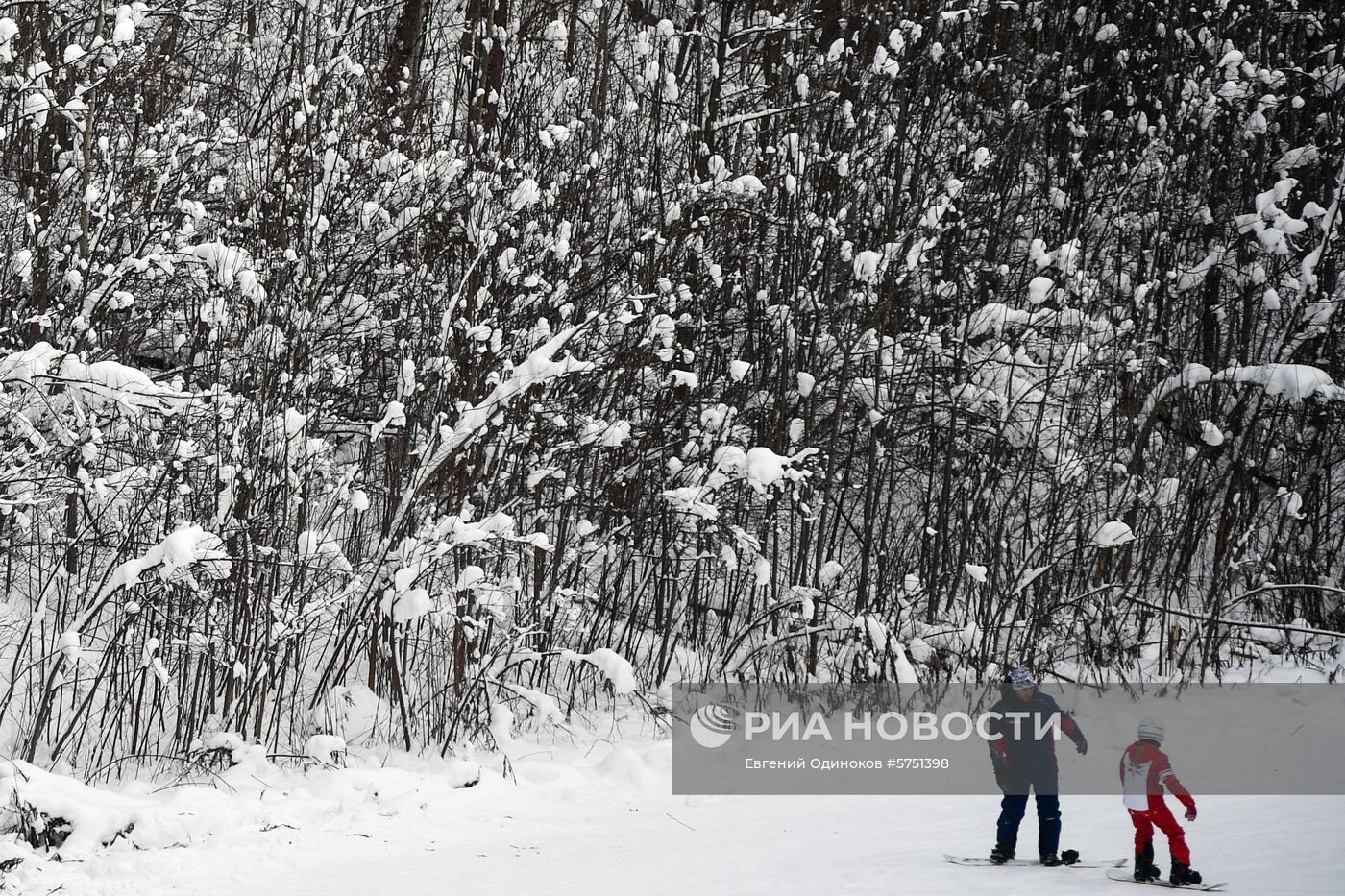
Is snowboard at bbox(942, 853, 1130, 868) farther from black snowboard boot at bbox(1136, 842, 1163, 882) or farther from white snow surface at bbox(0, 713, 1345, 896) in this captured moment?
black snowboard boot at bbox(1136, 842, 1163, 882)

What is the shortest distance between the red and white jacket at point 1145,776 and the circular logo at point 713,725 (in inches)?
127

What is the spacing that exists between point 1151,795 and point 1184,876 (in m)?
0.36

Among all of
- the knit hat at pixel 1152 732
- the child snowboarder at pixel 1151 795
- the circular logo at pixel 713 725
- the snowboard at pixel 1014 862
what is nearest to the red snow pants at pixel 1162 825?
the child snowboarder at pixel 1151 795

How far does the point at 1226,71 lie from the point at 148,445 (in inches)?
387

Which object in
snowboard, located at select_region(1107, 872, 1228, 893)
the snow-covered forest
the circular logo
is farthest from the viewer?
the circular logo

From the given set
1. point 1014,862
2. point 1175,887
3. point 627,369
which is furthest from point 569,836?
point 627,369

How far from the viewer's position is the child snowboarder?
15.1ft

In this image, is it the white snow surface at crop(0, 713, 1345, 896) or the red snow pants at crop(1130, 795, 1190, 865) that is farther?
the white snow surface at crop(0, 713, 1345, 896)

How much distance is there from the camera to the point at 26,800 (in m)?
5.06

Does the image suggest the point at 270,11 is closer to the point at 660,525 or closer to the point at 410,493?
the point at 660,525

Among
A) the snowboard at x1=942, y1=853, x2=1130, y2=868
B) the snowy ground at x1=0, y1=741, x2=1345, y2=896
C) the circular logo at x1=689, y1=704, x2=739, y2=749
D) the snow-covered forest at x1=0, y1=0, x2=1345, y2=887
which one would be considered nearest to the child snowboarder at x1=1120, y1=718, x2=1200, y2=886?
the snowy ground at x1=0, y1=741, x2=1345, y2=896

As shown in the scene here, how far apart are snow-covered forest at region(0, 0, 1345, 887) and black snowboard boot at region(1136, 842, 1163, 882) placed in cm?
230

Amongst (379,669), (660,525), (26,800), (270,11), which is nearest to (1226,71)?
(660,525)

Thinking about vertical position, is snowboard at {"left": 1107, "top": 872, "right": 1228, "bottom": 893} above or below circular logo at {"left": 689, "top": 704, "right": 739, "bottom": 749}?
below
